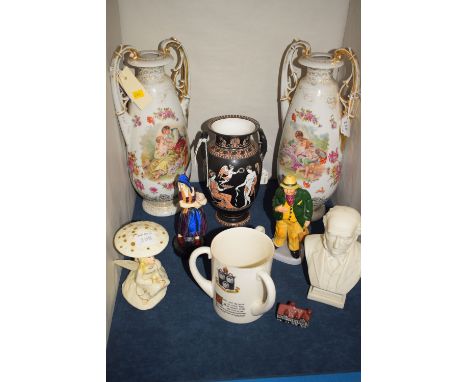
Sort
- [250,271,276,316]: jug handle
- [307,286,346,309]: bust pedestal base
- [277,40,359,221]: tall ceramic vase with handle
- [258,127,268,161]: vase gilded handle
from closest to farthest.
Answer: [250,271,276,316]: jug handle → [307,286,346,309]: bust pedestal base → [277,40,359,221]: tall ceramic vase with handle → [258,127,268,161]: vase gilded handle

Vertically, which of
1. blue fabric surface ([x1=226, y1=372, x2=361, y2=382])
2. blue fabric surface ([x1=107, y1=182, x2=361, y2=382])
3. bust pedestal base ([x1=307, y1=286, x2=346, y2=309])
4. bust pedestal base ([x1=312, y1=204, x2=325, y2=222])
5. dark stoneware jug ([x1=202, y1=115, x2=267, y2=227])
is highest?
dark stoneware jug ([x1=202, y1=115, x2=267, y2=227])

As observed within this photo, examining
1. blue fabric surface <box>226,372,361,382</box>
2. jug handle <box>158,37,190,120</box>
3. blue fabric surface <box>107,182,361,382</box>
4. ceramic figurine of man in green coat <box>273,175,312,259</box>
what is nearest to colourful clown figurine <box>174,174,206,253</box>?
blue fabric surface <box>107,182,361,382</box>

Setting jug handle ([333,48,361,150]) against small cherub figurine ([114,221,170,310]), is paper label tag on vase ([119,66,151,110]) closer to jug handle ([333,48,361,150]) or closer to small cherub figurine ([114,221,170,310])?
small cherub figurine ([114,221,170,310])

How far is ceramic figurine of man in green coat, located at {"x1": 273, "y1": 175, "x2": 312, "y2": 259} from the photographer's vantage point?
3.91 feet

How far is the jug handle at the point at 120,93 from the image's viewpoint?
1198 millimetres

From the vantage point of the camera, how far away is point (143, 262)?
1.08 meters

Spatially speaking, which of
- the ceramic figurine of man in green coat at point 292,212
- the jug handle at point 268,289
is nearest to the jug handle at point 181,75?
the ceramic figurine of man in green coat at point 292,212

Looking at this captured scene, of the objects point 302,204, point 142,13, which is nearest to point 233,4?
point 142,13

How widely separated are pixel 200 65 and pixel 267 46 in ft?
0.77

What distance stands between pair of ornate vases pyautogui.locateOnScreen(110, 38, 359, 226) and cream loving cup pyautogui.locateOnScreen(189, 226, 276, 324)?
0.80ft

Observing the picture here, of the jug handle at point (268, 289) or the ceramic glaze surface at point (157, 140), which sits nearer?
the jug handle at point (268, 289)

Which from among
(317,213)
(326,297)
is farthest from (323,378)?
(317,213)

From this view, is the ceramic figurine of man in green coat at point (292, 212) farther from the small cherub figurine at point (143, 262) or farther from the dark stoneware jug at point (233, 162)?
the small cherub figurine at point (143, 262)

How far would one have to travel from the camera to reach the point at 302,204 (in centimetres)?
119
